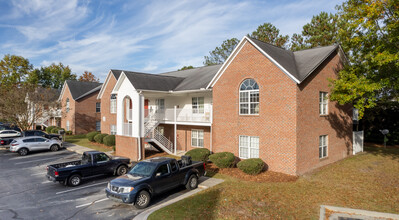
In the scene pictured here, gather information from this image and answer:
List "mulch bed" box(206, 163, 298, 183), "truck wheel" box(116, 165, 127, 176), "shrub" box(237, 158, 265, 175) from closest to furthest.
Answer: "mulch bed" box(206, 163, 298, 183) < "shrub" box(237, 158, 265, 175) < "truck wheel" box(116, 165, 127, 176)

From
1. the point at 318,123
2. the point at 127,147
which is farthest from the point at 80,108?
the point at 318,123

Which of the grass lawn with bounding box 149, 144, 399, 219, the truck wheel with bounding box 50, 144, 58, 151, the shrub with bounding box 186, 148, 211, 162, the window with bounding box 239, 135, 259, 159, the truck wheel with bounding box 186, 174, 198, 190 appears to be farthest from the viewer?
the truck wheel with bounding box 50, 144, 58, 151

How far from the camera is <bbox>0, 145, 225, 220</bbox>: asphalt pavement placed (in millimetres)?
9656

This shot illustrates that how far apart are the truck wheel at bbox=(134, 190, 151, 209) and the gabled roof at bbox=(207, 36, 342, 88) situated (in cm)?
1011

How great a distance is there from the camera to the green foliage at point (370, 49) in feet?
44.1

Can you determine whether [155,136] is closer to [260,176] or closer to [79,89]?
[260,176]

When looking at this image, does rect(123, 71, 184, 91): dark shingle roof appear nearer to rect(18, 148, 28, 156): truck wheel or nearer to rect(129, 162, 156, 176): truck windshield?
rect(129, 162, 156, 176): truck windshield

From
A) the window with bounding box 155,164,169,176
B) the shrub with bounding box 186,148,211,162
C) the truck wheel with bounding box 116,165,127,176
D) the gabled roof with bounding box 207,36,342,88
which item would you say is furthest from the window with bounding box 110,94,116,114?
the window with bounding box 155,164,169,176

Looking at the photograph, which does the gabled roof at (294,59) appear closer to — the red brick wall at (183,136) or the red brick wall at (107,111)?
the red brick wall at (183,136)

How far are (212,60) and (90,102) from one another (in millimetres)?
27259

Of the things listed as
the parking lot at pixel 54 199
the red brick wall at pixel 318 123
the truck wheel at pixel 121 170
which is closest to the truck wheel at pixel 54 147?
the parking lot at pixel 54 199

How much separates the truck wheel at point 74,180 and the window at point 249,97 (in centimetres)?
1076

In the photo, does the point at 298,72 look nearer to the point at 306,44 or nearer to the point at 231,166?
the point at 231,166

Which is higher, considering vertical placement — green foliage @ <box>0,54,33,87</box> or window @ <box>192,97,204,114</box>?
green foliage @ <box>0,54,33,87</box>
